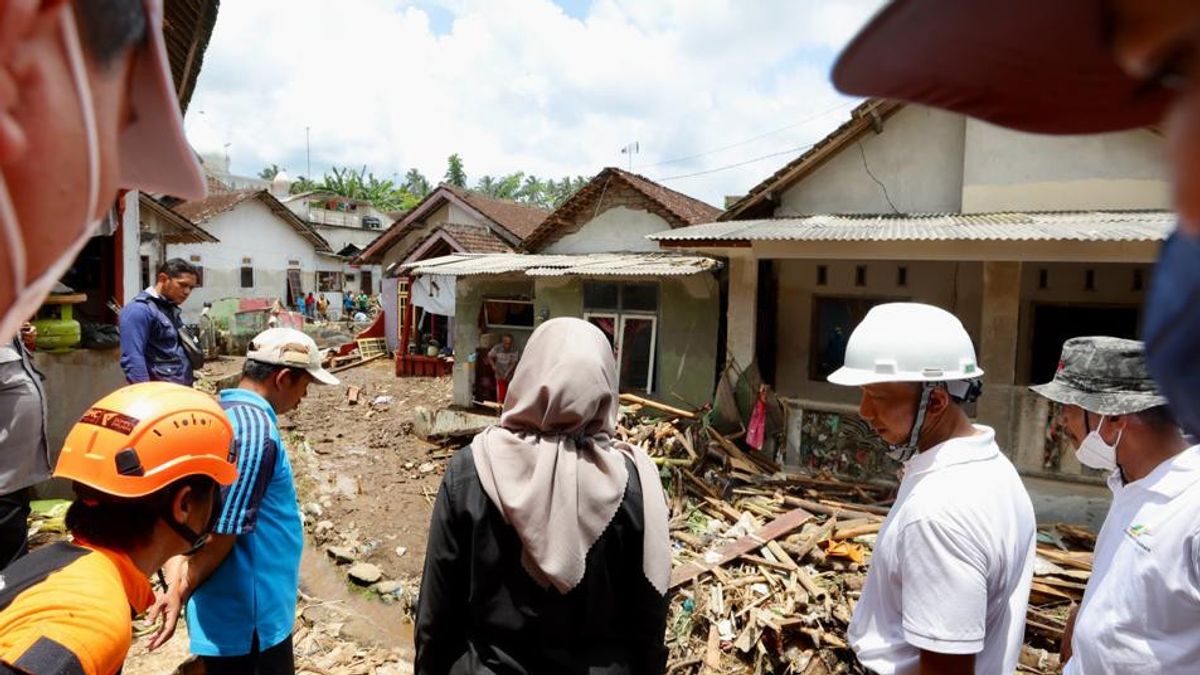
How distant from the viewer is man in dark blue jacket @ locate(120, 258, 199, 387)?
4.52 meters

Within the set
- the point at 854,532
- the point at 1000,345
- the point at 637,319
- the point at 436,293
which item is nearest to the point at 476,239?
the point at 436,293

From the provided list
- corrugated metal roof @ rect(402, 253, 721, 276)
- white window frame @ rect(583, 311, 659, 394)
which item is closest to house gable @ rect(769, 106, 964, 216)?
corrugated metal roof @ rect(402, 253, 721, 276)

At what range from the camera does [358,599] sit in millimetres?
6773

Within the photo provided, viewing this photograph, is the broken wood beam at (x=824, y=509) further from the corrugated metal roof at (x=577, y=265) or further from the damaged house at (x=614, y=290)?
the corrugated metal roof at (x=577, y=265)

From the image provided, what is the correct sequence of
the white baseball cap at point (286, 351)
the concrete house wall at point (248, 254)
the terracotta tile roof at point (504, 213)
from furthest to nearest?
1. the concrete house wall at point (248, 254)
2. the terracotta tile roof at point (504, 213)
3. the white baseball cap at point (286, 351)

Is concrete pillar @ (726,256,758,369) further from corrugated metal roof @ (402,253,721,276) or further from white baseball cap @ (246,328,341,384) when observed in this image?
white baseball cap @ (246,328,341,384)

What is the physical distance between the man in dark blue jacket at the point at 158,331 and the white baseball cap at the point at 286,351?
2.05 meters

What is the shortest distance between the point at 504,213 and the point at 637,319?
10206 mm

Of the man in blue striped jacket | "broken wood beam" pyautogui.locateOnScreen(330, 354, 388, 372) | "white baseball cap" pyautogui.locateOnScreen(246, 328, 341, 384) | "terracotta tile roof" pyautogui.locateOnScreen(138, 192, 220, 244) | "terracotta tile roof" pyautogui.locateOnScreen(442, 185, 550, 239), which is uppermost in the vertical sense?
"terracotta tile roof" pyautogui.locateOnScreen(442, 185, 550, 239)

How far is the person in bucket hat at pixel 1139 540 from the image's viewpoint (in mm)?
1940

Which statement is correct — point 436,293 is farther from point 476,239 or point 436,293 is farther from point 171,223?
point 171,223

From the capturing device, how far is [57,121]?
53cm

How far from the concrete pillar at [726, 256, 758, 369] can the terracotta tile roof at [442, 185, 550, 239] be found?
10.2 m

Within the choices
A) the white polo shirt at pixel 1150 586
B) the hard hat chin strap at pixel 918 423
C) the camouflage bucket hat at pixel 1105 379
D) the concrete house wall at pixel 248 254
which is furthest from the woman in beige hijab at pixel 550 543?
the concrete house wall at pixel 248 254
